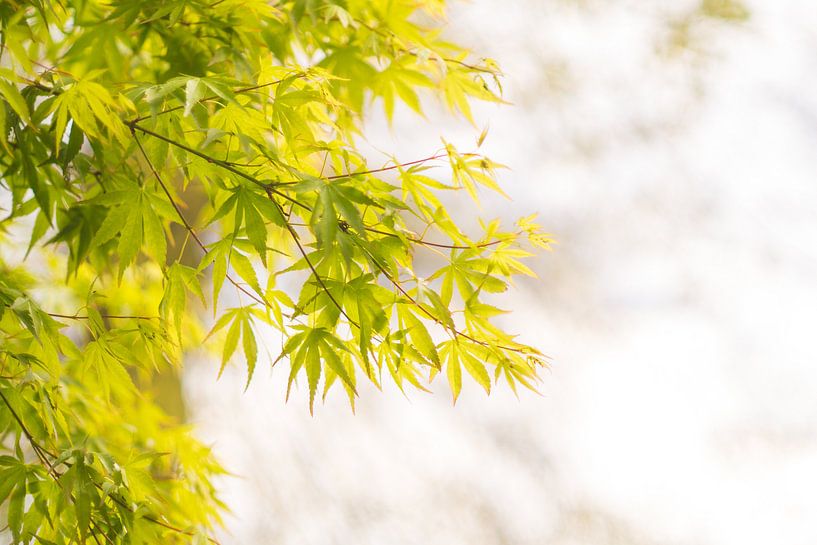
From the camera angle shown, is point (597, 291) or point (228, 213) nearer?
point (228, 213)

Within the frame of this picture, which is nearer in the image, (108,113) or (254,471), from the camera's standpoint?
(108,113)

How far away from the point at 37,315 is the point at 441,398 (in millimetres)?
1862

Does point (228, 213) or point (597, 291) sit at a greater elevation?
point (597, 291)

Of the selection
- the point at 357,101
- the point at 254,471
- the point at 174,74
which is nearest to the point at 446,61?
the point at 357,101

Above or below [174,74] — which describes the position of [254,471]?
below

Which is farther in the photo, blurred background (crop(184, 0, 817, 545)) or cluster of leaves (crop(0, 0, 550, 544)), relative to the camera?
blurred background (crop(184, 0, 817, 545))

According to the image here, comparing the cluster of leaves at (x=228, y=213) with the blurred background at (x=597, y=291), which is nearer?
the cluster of leaves at (x=228, y=213)

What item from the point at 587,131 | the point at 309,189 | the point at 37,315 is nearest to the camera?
the point at 309,189

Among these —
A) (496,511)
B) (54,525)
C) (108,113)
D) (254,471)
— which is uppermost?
(496,511)

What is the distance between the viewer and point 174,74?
3.28 ft

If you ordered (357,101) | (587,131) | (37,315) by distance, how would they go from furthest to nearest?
(587,131) < (357,101) < (37,315)

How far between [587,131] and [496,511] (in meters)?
1.51

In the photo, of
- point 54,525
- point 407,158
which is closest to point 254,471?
point 407,158

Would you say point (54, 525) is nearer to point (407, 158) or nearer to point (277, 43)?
point (277, 43)
